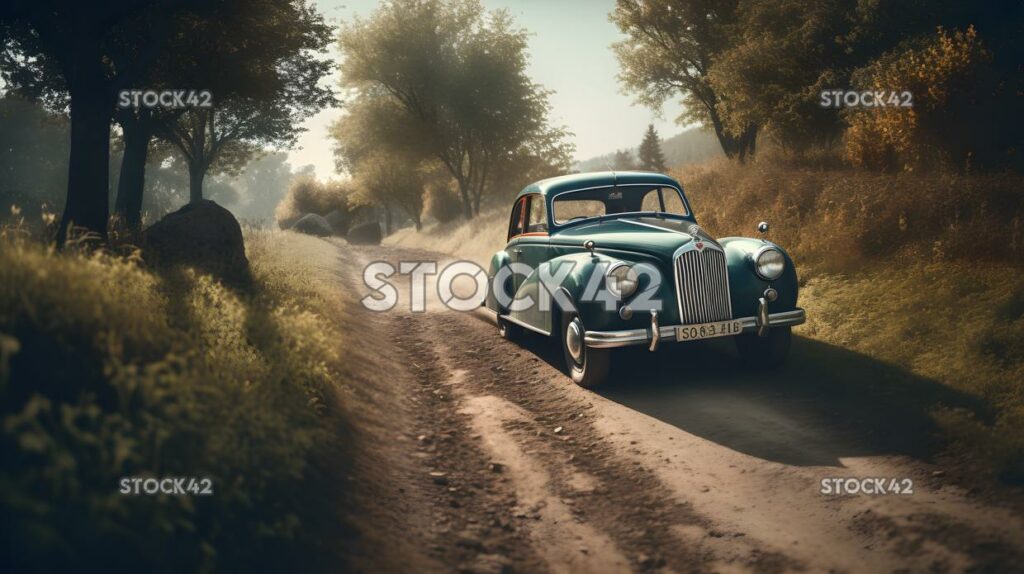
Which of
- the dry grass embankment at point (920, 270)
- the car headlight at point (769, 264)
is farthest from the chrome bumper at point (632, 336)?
the dry grass embankment at point (920, 270)

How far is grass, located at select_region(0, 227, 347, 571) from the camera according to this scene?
8.61ft

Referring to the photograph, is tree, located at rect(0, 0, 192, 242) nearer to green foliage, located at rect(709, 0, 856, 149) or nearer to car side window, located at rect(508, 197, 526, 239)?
car side window, located at rect(508, 197, 526, 239)

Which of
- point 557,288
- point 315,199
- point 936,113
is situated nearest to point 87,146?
point 557,288

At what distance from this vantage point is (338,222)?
44.5 meters

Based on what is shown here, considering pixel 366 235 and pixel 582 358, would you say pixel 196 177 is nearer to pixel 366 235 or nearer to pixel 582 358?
pixel 366 235

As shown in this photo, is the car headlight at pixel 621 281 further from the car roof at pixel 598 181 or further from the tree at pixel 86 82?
the tree at pixel 86 82

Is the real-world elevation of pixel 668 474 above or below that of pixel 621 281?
below

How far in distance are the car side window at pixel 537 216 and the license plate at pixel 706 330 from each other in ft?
8.49

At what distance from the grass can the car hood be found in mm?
3448

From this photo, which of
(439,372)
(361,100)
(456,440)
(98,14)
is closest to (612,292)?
(456,440)

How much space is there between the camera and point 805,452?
16.2 ft

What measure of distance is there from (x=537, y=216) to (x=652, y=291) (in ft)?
8.99

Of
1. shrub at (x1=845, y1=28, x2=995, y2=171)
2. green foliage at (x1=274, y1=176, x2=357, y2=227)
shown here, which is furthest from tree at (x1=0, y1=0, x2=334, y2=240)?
green foliage at (x1=274, y1=176, x2=357, y2=227)

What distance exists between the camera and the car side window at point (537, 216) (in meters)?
8.28
